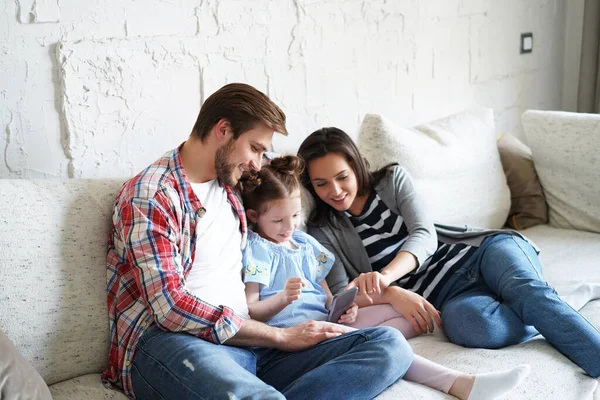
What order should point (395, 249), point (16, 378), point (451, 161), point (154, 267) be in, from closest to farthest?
point (16, 378), point (154, 267), point (395, 249), point (451, 161)

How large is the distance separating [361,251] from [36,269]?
3.12 feet

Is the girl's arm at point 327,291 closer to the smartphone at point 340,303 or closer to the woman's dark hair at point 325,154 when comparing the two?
the smartphone at point 340,303

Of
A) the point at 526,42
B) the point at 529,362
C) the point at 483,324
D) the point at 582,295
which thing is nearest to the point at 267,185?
the point at 483,324

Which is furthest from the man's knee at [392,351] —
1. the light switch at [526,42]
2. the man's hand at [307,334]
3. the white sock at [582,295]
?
the light switch at [526,42]

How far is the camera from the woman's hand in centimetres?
196

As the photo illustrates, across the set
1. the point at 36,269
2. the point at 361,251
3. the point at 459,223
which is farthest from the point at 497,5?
the point at 36,269

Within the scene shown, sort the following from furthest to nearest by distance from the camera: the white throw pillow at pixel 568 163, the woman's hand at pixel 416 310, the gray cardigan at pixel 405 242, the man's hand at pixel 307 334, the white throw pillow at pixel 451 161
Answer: the white throw pillow at pixel 568 163, the white throw pillow at pixel 451 161, the gray cardigan at pixel 405 242, the woman's hand at pixel 416 310, the man's hand at pixel 307 334

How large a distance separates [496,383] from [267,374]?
20.8 inches

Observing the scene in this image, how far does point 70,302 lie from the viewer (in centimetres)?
163

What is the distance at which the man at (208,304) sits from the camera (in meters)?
1.54

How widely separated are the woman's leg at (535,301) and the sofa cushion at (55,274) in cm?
105

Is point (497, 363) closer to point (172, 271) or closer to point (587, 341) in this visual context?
point (587, 341)

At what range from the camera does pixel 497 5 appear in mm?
3289

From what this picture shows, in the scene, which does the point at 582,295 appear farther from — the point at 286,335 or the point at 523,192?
the point at 286,335
